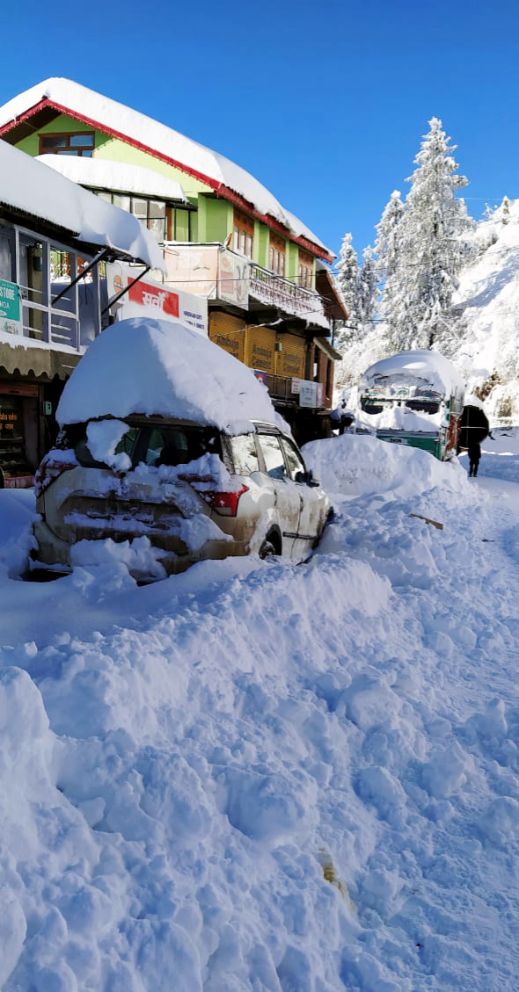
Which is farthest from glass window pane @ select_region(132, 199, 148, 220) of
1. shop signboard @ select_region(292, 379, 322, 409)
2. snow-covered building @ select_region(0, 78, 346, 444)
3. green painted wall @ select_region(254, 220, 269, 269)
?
shop signboard @ select_region(292, 379, 322, 409)

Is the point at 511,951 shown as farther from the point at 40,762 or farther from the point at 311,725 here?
the point at 40,762

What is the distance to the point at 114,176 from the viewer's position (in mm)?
22359

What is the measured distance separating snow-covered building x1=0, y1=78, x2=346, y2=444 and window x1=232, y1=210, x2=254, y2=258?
39 millimetres

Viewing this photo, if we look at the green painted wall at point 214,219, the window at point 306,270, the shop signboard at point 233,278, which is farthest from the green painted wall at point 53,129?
the window at point 306,270

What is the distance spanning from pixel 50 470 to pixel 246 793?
3.75 meters

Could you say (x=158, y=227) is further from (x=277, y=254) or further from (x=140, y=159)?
(x=277, y=254)

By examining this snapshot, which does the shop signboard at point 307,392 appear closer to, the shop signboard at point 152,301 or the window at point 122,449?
the shop signboard at point 152,301

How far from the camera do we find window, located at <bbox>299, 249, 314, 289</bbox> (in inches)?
1278

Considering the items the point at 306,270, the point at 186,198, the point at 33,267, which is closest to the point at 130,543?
the point at 33,267

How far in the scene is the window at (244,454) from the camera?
594 cm

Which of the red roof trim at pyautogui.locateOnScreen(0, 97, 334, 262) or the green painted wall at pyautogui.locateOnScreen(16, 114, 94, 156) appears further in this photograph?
the green painted wall at pyautogui.locateOnScreen(16, 114, 94, 156)

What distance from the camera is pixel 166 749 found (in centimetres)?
311

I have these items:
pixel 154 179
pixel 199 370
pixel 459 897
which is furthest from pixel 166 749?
pixel 154 179

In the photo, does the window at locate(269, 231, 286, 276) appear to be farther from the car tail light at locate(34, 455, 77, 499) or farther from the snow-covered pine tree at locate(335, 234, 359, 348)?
the snow-covered pine tree at locate(335, 234, 359, 348)
